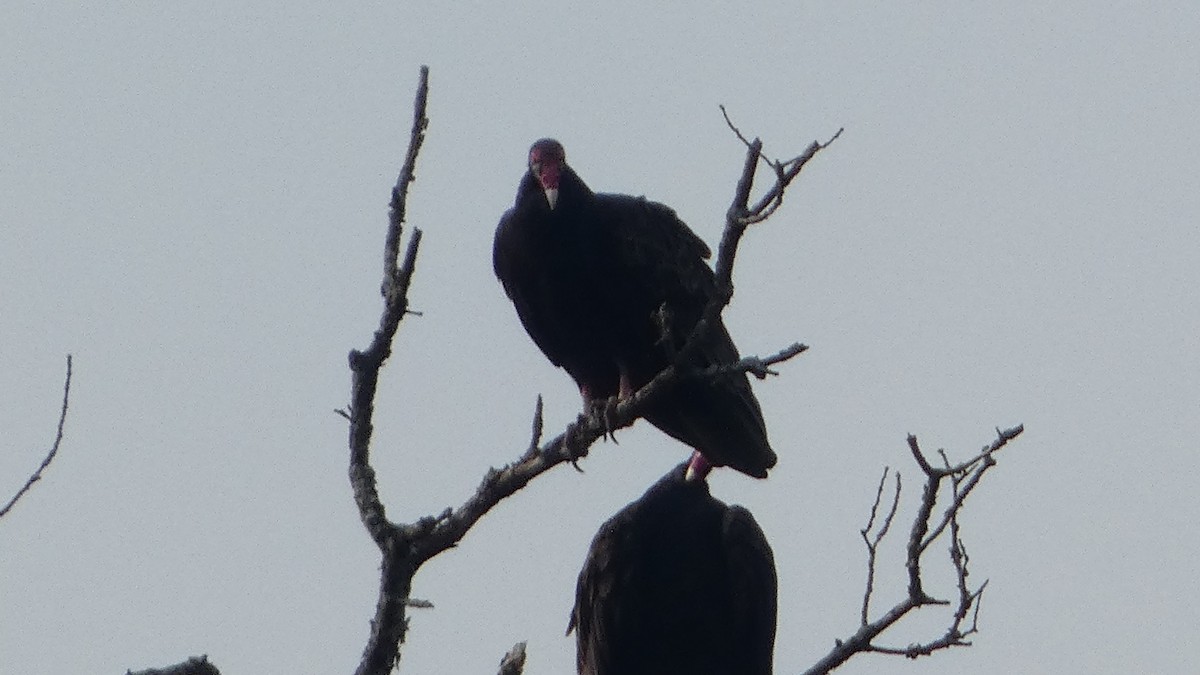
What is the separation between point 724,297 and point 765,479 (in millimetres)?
1553

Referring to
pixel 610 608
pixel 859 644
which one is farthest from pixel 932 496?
pixel 610 608

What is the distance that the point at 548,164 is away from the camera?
523 centimetres

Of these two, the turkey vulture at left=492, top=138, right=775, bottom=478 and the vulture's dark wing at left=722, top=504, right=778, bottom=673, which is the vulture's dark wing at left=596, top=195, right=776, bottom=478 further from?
the vulture's dark wing at left=722, top=504, right=778, bottom=673

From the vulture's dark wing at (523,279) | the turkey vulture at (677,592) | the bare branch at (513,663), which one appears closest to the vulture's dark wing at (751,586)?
the turkey vulture at (677,592)

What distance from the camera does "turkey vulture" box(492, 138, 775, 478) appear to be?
5.07m

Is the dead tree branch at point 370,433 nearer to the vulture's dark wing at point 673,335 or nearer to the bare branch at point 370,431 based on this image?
the bare branch at point 370,431

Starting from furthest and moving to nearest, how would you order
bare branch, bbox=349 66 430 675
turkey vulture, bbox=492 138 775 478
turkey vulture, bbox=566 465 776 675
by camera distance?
1. turkey vulture, bbox=566 465 776 675
2. turkey vulture, bbox=492 138 775 478
3. bare branch, bbox=349 66 430 675

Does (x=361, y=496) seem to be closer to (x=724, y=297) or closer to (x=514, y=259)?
(x=724, y=297)

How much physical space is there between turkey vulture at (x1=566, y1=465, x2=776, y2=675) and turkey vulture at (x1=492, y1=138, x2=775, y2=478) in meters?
0.23

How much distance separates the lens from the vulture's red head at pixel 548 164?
202 inches

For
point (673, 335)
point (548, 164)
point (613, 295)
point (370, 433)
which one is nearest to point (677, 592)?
point (673, 335)

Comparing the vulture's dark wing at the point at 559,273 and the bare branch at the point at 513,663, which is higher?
the vulture's dark wing at the point at 559,273

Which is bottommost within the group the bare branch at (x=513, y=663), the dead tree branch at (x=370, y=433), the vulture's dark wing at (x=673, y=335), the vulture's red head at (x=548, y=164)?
the bare branch at (x=513, y=663)

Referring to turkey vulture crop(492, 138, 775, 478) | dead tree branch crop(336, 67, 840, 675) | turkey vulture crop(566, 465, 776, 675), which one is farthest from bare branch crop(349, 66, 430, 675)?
turkey vulture crop(566, 465, 776, 675)
